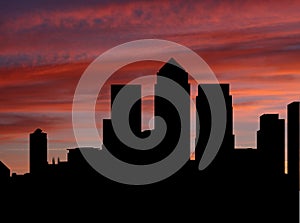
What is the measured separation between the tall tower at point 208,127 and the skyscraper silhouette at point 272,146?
11.9 feet

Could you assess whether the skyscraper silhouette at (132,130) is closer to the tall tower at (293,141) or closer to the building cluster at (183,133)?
the building cluster at (183,133)

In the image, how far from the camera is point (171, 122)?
325ft

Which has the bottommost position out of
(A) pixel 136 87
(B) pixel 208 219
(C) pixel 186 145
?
(B) pixel 208 219

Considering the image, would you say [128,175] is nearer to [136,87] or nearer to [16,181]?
[136,87]

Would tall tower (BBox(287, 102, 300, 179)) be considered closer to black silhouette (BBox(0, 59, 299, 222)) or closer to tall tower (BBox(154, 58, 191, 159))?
black silhouette (BBox(0, 59, 299, 222))

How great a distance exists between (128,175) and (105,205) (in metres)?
4.37

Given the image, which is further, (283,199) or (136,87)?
(136,87)

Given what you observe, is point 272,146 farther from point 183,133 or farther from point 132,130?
point 132,130

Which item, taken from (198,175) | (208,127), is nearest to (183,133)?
(208,127)

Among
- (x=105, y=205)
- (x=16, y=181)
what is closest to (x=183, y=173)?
(x=105, y=205)

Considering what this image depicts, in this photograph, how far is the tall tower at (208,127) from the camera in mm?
93312

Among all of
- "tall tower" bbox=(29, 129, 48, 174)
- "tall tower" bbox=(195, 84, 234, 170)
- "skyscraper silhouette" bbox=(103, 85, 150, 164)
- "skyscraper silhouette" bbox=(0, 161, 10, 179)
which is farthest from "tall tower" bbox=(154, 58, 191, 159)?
"skyscraper silhouette" bbox=(0, 161, 10, 179)

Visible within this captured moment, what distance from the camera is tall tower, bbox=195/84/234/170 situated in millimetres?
93312

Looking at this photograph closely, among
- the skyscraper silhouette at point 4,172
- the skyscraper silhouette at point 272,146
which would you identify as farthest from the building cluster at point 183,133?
the skyscraper silhouette at point 4,172
